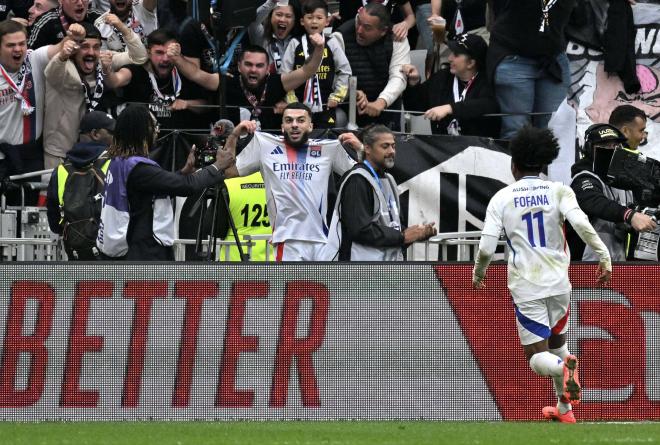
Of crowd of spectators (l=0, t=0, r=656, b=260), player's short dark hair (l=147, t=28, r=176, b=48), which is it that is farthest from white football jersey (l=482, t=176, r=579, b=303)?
player's short dark hair (l=147, t=28, r=176, b=48)

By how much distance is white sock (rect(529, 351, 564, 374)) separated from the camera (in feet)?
31.9

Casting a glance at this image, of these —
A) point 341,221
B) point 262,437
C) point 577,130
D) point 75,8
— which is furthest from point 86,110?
point 262,437

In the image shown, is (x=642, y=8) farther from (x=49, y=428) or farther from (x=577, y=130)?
(x=49, y=428)

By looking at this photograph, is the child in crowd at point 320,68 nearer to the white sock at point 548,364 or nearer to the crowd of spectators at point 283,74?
the crowd of spectators at point 283,74

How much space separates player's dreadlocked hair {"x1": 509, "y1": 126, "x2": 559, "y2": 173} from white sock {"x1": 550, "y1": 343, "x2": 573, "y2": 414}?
1322 mm

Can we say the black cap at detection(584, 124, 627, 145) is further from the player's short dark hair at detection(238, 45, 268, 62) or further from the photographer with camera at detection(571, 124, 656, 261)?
the player's short dark hair at detection(238, 45, 268, 62)

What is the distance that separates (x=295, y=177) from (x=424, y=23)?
4.90 meters

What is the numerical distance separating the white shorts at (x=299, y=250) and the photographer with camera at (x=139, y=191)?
5.16 feet

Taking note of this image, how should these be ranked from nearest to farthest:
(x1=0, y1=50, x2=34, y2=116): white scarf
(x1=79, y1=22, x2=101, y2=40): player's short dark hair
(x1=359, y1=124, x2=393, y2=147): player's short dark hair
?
(x1=359, y1=124, x2=393, y2=147): player's short dark hair < (x1=0, y1=50, x2=34, y2=116): white scarf < (x1=79, y1=22, x2=101, y2=40): player's short dark hair

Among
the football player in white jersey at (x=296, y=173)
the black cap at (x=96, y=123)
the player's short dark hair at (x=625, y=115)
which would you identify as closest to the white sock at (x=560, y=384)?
the football player in white jersey at (x=296, y=173)

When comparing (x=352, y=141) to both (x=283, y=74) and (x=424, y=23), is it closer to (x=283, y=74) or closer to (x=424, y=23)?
(x=283, y=74)

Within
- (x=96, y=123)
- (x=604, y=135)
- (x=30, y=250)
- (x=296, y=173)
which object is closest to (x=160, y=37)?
(x=96, y=123)

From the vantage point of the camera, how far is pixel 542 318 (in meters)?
10.1

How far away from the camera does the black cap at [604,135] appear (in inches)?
485
